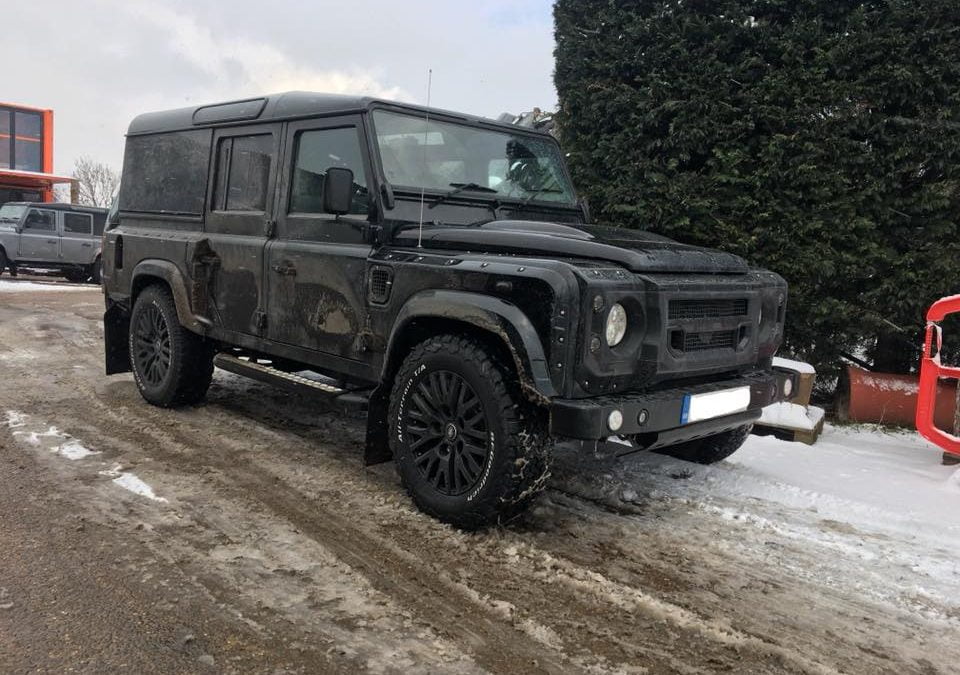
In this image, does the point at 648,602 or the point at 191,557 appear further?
the point at 191,557

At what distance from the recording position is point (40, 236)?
58.0 ft

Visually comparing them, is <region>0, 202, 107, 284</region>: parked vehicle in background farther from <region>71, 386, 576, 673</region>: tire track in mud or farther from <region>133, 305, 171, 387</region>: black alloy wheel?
<region>71, 386, 576, 673</region>: tire track in mud

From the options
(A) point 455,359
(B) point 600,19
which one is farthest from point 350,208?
(B) point 600,19

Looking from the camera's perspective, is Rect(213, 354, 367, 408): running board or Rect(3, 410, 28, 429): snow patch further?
Rect(3, 410, 28, 429): snow patch

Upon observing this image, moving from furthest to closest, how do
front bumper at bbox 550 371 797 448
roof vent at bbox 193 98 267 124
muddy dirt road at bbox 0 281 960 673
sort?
roof vent at bbox 193 98 267 124 → front bumper at bbox 550 371 797 448 → muddy dirt road at bbox 0 281 960 673

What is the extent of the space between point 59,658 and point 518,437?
1.83 m

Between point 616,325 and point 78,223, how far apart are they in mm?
18658

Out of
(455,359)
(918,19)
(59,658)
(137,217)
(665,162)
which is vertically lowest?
(59,658)

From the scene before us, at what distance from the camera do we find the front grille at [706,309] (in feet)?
10.9

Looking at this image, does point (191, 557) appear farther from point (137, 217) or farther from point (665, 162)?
point (665, 162)

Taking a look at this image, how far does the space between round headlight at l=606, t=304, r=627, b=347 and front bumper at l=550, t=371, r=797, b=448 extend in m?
0.25

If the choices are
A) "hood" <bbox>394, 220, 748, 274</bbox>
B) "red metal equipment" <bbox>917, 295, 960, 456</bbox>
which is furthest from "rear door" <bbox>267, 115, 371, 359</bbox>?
"red metal equipment" <bbox>917, 295, 960, 456</bbox>

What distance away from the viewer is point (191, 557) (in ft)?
9.96

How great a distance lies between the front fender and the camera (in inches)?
119
